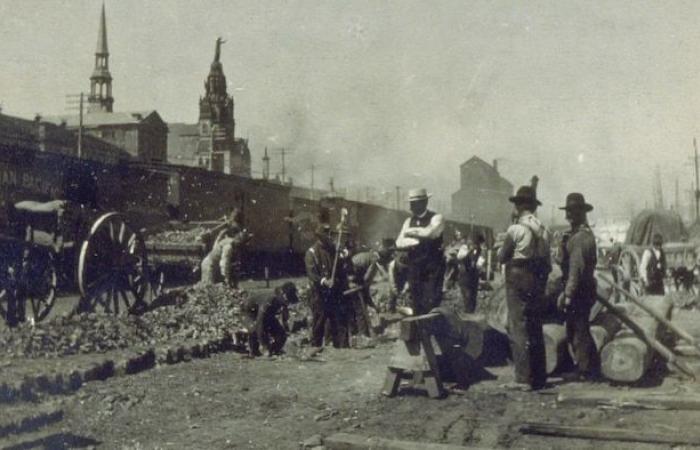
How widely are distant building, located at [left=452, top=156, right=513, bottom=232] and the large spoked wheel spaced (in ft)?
212

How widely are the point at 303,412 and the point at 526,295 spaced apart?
251cm

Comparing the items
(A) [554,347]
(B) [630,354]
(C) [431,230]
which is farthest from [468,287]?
(C) [431,230]

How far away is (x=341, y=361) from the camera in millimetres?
8641

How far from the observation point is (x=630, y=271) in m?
18.7

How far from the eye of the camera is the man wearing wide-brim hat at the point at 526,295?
6793 mm

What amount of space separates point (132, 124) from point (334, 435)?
216ft

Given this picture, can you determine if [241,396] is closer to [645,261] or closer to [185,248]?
[185,248]

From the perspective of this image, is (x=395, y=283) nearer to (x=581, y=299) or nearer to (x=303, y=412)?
(x=581, y=299)

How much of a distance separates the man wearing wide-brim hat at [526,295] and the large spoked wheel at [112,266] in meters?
6.91

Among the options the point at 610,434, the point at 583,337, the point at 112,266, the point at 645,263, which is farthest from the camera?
the point at 645,263

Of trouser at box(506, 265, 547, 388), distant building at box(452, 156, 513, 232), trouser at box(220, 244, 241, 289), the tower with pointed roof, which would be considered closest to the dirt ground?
trouser at box(506, 265, 547, 388)

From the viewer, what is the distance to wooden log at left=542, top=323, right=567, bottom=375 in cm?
748

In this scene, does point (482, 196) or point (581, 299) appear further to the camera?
point (482, 196)

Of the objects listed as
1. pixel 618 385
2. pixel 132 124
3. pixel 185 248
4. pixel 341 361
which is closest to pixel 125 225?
pixel 185 248
